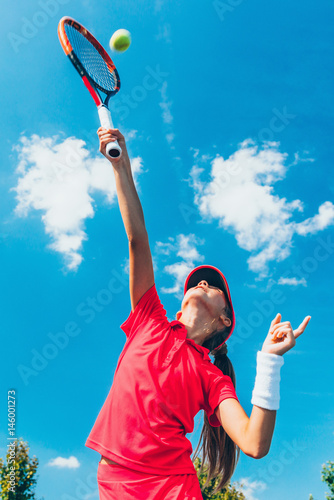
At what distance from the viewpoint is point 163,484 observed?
325 centimetres

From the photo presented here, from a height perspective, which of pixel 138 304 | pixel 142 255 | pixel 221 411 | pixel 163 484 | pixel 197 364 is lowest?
pixel 163 484

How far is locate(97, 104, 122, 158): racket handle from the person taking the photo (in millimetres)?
3854

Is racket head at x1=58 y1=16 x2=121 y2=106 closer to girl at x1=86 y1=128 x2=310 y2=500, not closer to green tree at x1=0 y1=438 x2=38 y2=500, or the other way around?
girl at x1=86 y1=128 x2=310 y2=500

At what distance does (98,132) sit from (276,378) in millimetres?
2693

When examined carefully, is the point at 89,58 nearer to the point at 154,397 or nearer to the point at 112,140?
the point at 112,140

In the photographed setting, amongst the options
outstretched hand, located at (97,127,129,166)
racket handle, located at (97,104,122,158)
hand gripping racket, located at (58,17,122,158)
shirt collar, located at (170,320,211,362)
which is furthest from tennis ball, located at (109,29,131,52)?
shirt collar, located at (170,320,211,362)

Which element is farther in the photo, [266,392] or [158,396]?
[158,396]

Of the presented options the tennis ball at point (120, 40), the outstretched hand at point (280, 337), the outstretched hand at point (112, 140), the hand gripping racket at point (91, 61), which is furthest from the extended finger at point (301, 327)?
the tennis ball at point (120, 40)

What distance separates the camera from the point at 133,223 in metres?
3.78

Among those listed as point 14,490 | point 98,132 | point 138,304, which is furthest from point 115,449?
point 14,490

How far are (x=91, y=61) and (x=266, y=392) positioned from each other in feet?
15.1

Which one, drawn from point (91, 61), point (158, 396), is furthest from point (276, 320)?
point (91, 61)

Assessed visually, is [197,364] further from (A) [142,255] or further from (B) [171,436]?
(A) [142,255]

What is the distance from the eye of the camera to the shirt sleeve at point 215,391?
144 inches
